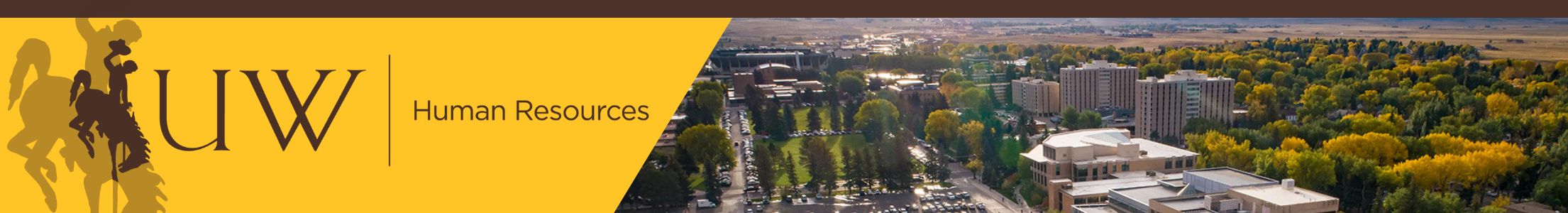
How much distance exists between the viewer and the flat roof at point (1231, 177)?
826cm

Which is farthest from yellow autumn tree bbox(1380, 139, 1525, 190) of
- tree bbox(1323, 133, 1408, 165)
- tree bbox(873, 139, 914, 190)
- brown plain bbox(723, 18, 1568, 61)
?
tree bbox(873, 139, 914, 190)

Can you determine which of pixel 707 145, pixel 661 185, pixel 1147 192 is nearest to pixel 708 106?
pixel 707 145

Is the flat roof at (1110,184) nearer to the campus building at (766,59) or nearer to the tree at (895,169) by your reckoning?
the tree at (895,169)

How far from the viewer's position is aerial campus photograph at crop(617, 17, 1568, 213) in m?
8.12

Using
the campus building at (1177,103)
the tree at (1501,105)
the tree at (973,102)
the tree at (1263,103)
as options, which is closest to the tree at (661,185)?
the tree at (973,102)

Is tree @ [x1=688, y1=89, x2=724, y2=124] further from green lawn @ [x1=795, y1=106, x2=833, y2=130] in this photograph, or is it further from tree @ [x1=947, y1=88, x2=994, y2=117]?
tree @ [x1=947, y1=88, x2=994, y2=117]

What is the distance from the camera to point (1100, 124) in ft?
41.7

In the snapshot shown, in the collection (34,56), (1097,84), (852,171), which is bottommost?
(852,171)

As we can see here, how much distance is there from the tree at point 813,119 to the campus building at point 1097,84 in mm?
3438

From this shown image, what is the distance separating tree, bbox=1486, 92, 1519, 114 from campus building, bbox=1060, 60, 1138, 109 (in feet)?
9.27

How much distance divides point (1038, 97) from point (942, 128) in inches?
105

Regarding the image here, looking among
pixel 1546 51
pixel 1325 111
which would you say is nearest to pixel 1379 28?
pixel 1546 51

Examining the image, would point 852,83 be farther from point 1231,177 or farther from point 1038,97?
point 1231,177

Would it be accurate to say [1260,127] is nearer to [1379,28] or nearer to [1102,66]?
[1102,66]
